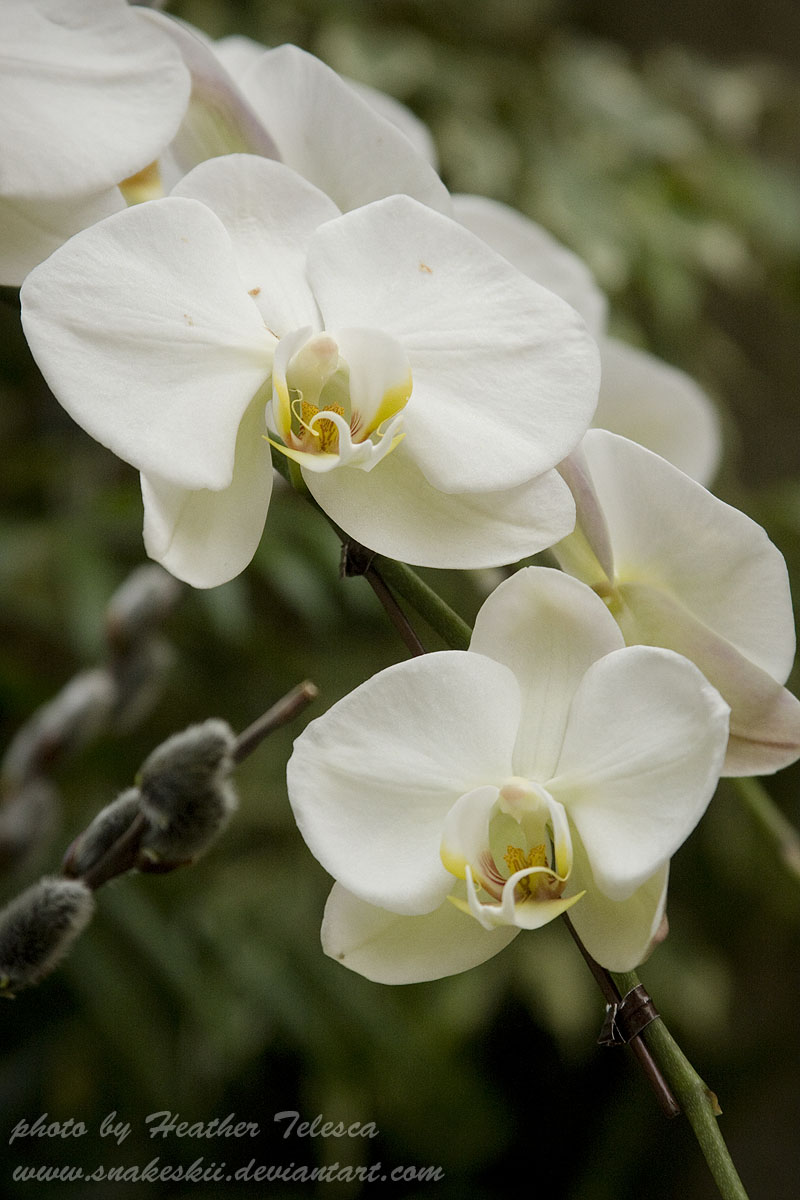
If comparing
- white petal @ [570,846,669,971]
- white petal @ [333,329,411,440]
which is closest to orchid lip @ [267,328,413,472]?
white petal @ [333,329,411,440]

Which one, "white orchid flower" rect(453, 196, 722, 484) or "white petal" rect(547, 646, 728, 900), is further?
"white orchid flower" rect(453, 196, 722, 484)

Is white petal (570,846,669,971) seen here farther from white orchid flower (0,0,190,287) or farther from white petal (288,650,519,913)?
white orchid flower (0,0,190,287)

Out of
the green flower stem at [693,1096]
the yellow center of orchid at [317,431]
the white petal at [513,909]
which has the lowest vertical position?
the green flower stem at [693,1096]

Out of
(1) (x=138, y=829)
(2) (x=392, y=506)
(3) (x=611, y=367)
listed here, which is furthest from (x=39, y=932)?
(3) (x=611, y=367)

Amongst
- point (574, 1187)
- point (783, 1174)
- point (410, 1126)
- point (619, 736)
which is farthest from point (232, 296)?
point (783, 1174)

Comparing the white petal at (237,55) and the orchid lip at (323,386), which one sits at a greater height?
the white petal at (237,55)

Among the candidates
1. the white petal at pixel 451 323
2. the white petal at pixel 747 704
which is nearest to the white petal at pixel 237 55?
the white petal at pixel 451 323

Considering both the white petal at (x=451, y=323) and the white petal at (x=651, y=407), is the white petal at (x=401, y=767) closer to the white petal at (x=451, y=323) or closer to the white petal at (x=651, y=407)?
the white petal at (x=451, y=323)
